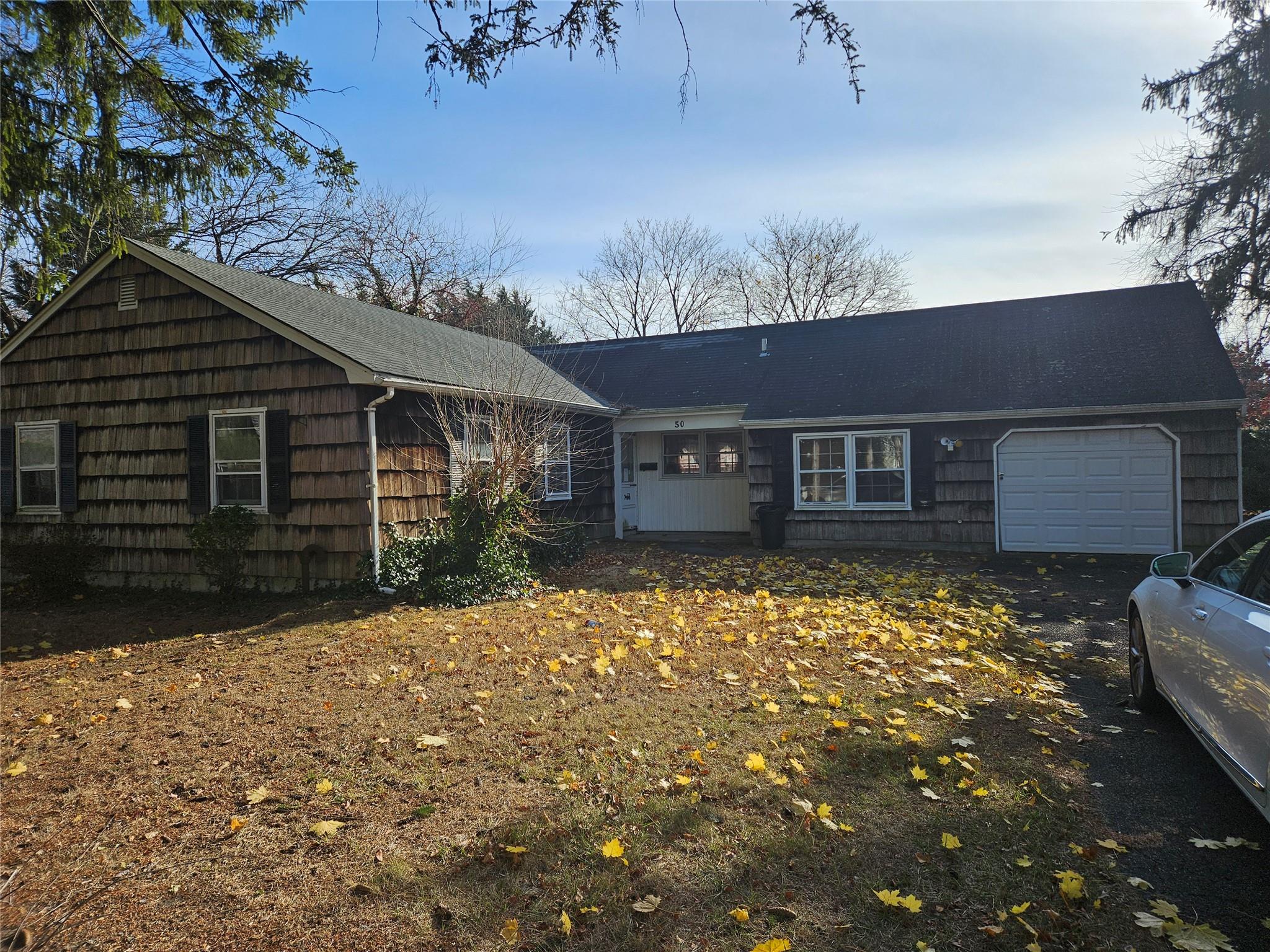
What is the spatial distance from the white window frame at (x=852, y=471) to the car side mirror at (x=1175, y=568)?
910cm

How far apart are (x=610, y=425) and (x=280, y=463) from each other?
7215mm

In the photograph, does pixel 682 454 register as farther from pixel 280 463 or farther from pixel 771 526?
pixel 280 463

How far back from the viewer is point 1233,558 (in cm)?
417

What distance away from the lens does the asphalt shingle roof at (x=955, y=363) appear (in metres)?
12.7

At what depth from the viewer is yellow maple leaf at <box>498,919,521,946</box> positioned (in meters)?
2.84

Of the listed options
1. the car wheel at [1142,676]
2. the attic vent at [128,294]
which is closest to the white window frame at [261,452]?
the attic vent at [128,294]

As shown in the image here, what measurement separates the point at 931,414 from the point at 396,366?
8.86 m

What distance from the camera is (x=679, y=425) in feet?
51.9

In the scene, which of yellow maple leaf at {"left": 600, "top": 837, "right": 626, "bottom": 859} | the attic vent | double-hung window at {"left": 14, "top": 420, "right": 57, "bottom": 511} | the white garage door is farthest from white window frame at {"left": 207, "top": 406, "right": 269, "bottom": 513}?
the white garage door

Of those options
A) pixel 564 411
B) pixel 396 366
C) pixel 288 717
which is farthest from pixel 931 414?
pixel 288 717

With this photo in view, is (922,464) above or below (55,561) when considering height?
above

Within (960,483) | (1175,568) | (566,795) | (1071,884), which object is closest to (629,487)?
(960,483)

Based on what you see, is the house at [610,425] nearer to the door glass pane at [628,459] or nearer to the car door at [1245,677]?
the door glass pane at [628,459]

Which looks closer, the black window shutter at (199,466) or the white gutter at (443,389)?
the white gutter at (443,389)
